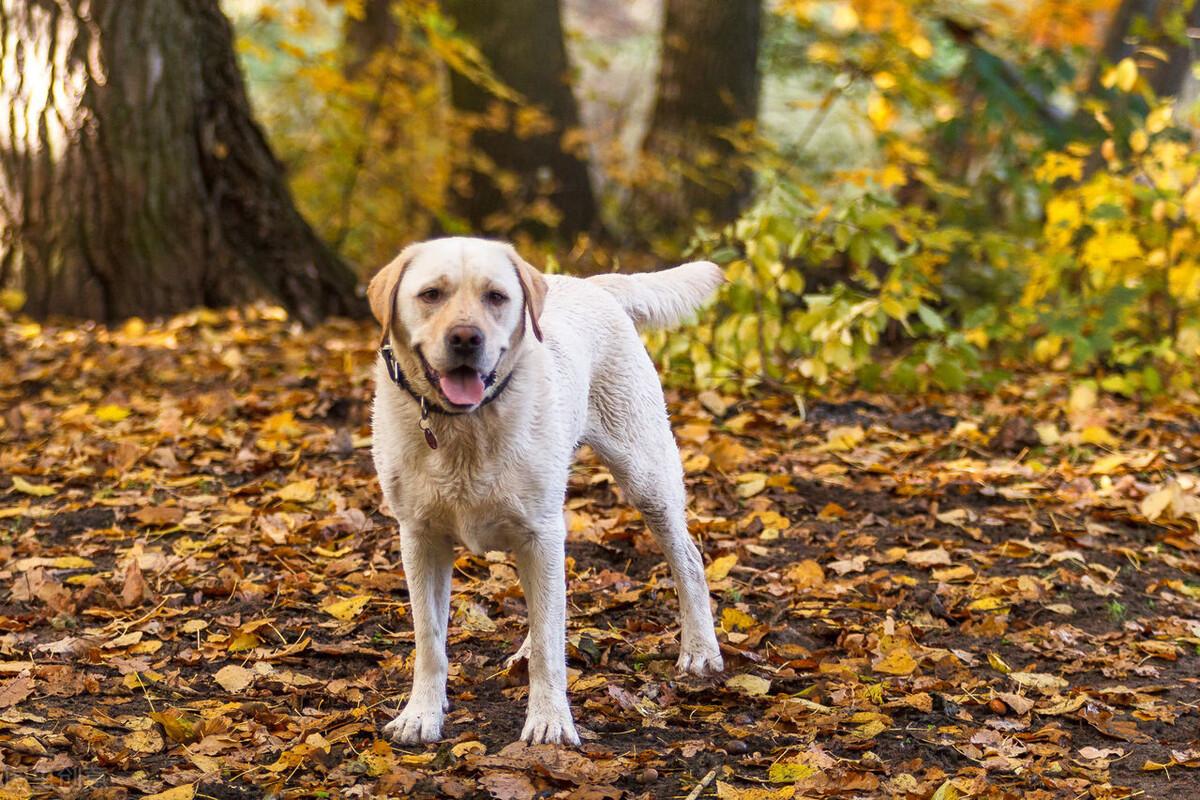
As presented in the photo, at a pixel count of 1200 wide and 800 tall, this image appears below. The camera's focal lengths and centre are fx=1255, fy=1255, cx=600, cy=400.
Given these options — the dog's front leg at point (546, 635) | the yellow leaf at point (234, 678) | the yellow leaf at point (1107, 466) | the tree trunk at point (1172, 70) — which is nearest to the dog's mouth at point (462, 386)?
the dog's front leg at point (546, 635)

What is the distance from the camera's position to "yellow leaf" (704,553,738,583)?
4965mm

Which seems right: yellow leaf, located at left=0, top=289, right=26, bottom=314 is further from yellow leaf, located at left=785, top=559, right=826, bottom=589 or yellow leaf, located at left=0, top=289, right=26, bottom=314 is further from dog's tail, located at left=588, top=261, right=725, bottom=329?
yellow leaf, located at left=785, top=559, right=826, bottom=589

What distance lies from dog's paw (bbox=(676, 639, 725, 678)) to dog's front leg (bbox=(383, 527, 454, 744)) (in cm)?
91

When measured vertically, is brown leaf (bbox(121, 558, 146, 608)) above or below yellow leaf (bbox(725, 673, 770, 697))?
above

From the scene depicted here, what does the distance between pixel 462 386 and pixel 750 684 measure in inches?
60.5

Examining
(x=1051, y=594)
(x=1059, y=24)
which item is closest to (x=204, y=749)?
(x=1051, y=594)

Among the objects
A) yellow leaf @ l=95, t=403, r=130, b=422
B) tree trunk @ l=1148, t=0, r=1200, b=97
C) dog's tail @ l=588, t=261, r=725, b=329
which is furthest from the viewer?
tree trunk @ l=1148, t=0, r=1200, b=97

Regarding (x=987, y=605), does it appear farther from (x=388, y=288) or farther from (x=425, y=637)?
(x=388, y=288)

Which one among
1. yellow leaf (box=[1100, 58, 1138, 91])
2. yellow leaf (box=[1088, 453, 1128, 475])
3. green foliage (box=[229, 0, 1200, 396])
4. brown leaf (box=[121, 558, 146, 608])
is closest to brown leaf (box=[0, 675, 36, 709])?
brown leaf (box=[121, 558, 146, 608])

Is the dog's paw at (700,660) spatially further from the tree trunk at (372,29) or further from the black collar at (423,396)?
the tree trunk at (372,29)

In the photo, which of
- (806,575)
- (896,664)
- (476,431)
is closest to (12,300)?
(806,575)

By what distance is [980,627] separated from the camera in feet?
15.2

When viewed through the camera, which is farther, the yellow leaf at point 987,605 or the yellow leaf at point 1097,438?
the yellow leaf at point 1097,438

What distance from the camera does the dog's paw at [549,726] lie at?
3520 millimetres
